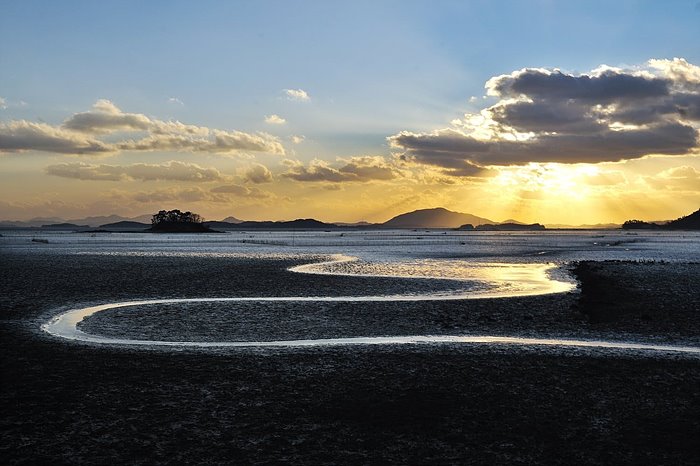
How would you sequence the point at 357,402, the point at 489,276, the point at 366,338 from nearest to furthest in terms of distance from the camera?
the point at 357,402 < the point at 366,338 < the point at 489,276

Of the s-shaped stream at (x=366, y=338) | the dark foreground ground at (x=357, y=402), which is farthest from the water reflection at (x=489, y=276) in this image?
the dark foreground ground at (x=357, y=402)

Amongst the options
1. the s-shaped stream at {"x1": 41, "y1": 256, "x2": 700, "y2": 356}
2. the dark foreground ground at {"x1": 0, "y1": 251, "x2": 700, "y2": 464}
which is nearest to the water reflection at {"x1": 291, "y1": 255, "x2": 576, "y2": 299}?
the s-shaped stream at {"x1": 41, "y1": 256, "x2": 700, "y2": 356}

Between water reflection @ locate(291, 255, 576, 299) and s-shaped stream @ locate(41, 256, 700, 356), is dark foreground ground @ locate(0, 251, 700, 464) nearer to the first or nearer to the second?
s-shaped stream @ locate(41, 256, 700, 356)

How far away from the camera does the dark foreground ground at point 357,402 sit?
8977 mm

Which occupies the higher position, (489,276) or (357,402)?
(489,276)

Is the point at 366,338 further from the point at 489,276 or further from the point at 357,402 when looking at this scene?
the point at 489,276

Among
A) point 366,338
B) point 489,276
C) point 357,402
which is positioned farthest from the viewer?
point 489,276

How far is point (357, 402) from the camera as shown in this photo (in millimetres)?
11383

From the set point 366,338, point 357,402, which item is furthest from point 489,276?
point 357,402

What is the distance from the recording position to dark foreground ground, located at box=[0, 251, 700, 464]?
353 inches

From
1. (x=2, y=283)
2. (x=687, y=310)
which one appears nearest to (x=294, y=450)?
(x=687, y=310)

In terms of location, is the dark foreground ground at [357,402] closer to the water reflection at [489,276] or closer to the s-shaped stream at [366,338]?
the s-shaped stream at [366,338]

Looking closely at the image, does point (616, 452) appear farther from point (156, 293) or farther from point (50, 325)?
point (156, 293)

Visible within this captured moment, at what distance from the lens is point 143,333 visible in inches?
753
